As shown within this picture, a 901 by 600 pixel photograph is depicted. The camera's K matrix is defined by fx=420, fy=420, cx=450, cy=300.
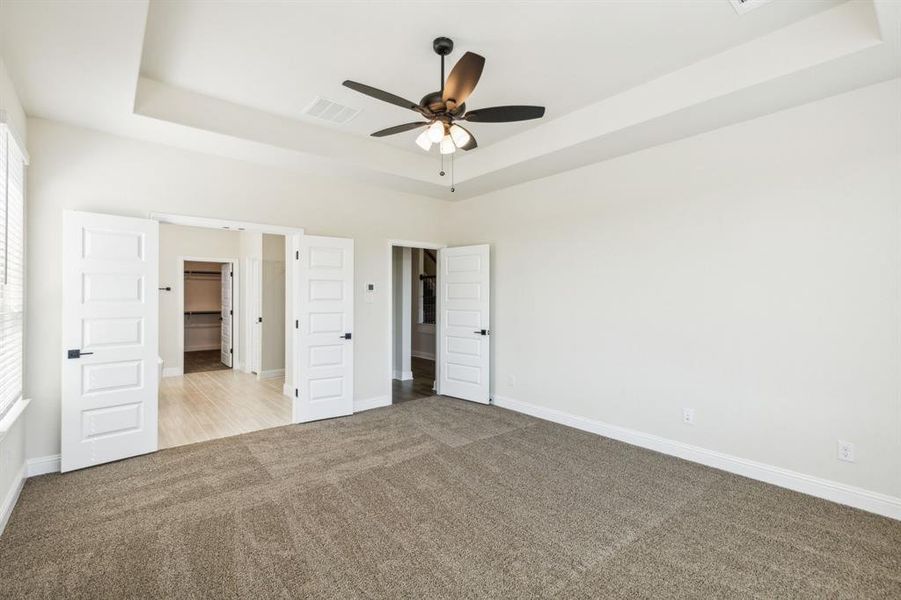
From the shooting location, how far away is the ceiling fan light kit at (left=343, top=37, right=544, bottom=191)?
8.05 feet

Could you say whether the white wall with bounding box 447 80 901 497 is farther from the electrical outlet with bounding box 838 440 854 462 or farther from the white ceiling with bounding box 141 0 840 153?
the white ceiling with bounding box 141 0 840 153

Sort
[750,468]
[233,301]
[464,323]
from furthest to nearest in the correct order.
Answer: [233,301], [464,323], [750,468]

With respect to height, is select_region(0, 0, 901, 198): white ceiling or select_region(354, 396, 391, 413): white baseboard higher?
select_region(0, 0, 901, 198): white ceiling

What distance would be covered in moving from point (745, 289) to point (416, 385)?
467 cm

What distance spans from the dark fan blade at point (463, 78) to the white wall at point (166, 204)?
2.76 metres

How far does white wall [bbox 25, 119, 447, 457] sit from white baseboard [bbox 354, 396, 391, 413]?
0.19ft

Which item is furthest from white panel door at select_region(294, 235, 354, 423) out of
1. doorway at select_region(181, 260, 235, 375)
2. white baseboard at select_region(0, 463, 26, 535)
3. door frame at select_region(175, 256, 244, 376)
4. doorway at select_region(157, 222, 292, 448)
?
doorway at select_region(181, 260, 235, 375)

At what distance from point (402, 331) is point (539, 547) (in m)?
5.24

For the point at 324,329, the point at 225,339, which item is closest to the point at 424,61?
the point at 324,329

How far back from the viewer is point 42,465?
3357mm

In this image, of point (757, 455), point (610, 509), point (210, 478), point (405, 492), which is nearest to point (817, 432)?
point (757, 455)

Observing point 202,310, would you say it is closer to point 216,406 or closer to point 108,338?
point 216,406

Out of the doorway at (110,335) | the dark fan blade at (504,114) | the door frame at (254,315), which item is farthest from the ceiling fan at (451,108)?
the door frame at (254,315)

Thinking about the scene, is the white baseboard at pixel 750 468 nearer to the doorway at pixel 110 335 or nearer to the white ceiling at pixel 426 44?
the white ceiling at pixel 426 44
